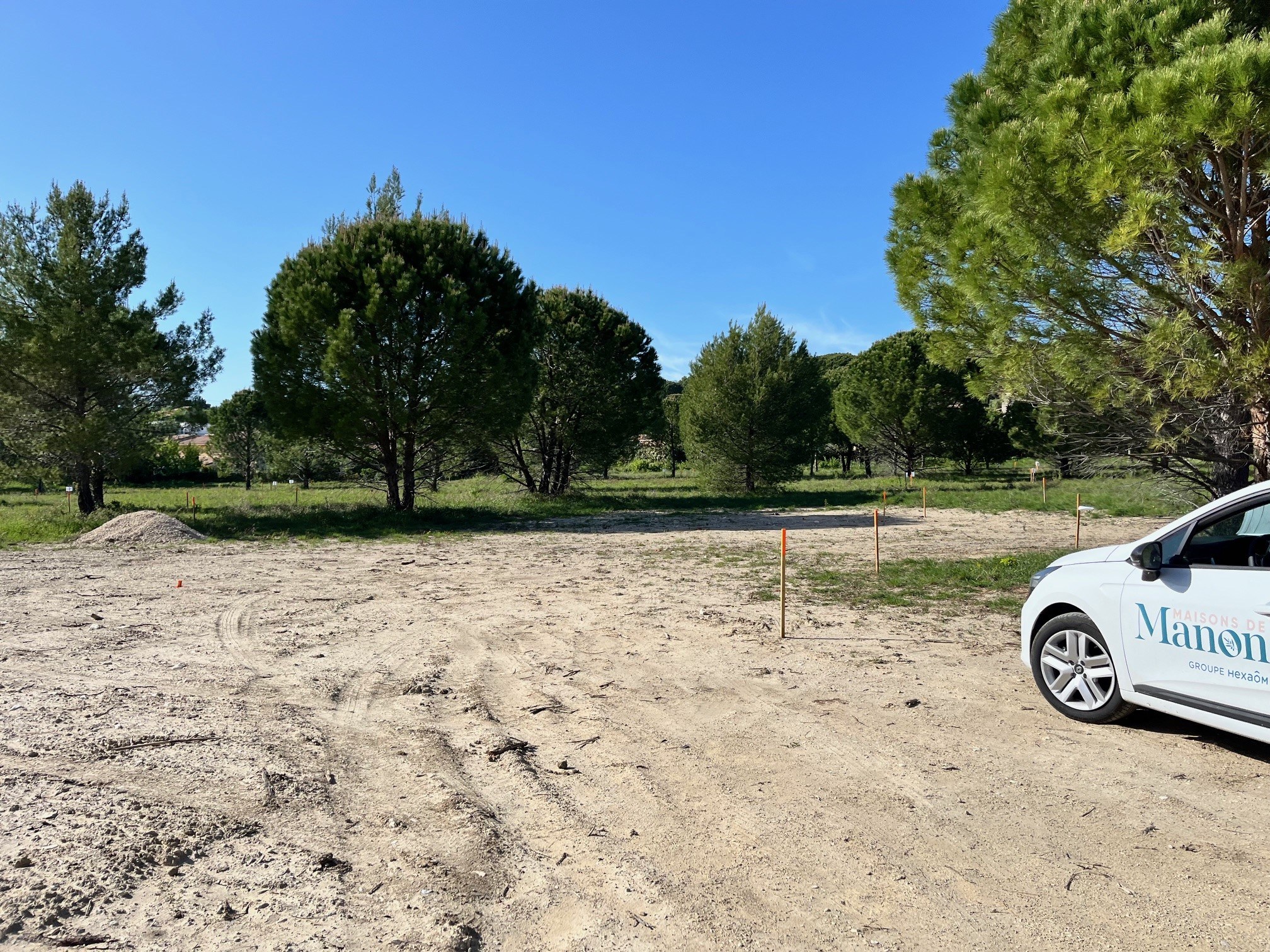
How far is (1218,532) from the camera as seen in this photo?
18.2ft

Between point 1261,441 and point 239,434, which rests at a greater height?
point 239,434

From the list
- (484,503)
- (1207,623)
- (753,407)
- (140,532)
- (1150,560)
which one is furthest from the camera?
(753,407)

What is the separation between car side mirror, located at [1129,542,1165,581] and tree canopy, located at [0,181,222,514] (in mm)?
22849

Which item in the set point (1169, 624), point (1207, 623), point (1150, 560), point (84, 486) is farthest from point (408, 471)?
point (1207, 623)

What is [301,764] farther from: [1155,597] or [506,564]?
[506,564]

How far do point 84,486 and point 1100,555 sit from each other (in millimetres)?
24252

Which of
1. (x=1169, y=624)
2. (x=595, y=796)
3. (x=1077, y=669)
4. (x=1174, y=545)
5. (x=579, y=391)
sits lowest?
→ (x=595, y=796)

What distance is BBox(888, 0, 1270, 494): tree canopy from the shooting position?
6.62 meters

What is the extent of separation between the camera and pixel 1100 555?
5.27 meters

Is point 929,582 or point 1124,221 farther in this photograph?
point 929,582

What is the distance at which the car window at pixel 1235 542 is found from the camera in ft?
15.4

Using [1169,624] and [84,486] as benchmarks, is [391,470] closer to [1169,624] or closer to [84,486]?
[84,486]

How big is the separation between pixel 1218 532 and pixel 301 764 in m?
6.45

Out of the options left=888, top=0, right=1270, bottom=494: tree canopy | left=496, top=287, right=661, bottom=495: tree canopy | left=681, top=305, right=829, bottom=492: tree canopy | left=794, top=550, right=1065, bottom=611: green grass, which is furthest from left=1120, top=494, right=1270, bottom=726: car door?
left=681, top=305, right=829, bottom=492: tree canopy
